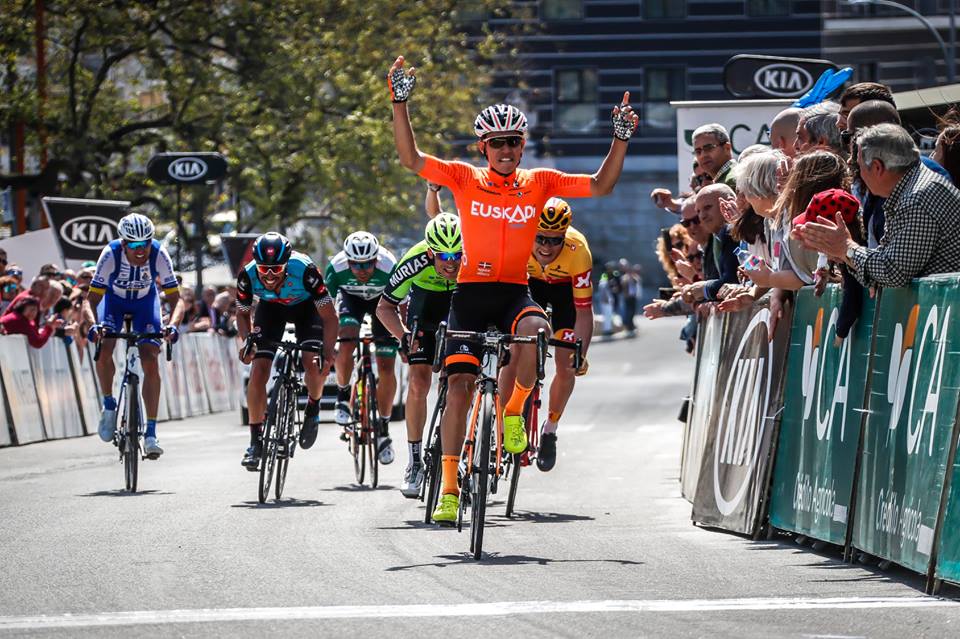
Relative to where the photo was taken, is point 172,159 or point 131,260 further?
point 172,159

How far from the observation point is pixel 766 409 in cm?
1058

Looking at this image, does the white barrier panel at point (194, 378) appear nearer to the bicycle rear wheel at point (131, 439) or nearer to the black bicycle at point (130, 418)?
the black bicycle at point (130, 418)

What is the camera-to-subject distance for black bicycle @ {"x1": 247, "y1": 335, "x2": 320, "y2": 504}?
44.0ft

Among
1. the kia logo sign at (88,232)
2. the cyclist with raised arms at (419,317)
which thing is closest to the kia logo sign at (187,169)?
the kia logo sign at (88,232)

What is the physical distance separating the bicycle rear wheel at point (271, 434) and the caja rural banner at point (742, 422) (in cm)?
321

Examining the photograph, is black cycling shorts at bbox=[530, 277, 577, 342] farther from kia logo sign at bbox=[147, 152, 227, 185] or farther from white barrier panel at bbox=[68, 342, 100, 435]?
kia logo sign at bbox=[147, 152, 227, 185]

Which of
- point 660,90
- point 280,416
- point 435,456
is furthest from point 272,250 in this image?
point 660,90

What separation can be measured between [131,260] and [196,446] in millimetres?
5435

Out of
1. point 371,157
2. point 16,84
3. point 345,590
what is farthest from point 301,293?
point 371,157

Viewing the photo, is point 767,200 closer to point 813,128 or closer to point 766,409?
point 813,128

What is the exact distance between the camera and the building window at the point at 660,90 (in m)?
68.6

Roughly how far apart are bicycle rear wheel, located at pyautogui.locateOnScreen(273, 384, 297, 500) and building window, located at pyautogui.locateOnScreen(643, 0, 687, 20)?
186ft

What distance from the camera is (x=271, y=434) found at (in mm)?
13531

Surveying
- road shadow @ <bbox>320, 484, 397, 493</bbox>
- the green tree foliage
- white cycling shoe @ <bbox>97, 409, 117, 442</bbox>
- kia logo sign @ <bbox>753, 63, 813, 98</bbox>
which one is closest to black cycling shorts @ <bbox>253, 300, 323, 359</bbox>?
road shadow @ <bbox>320, 484, 397, 493</bbox>
